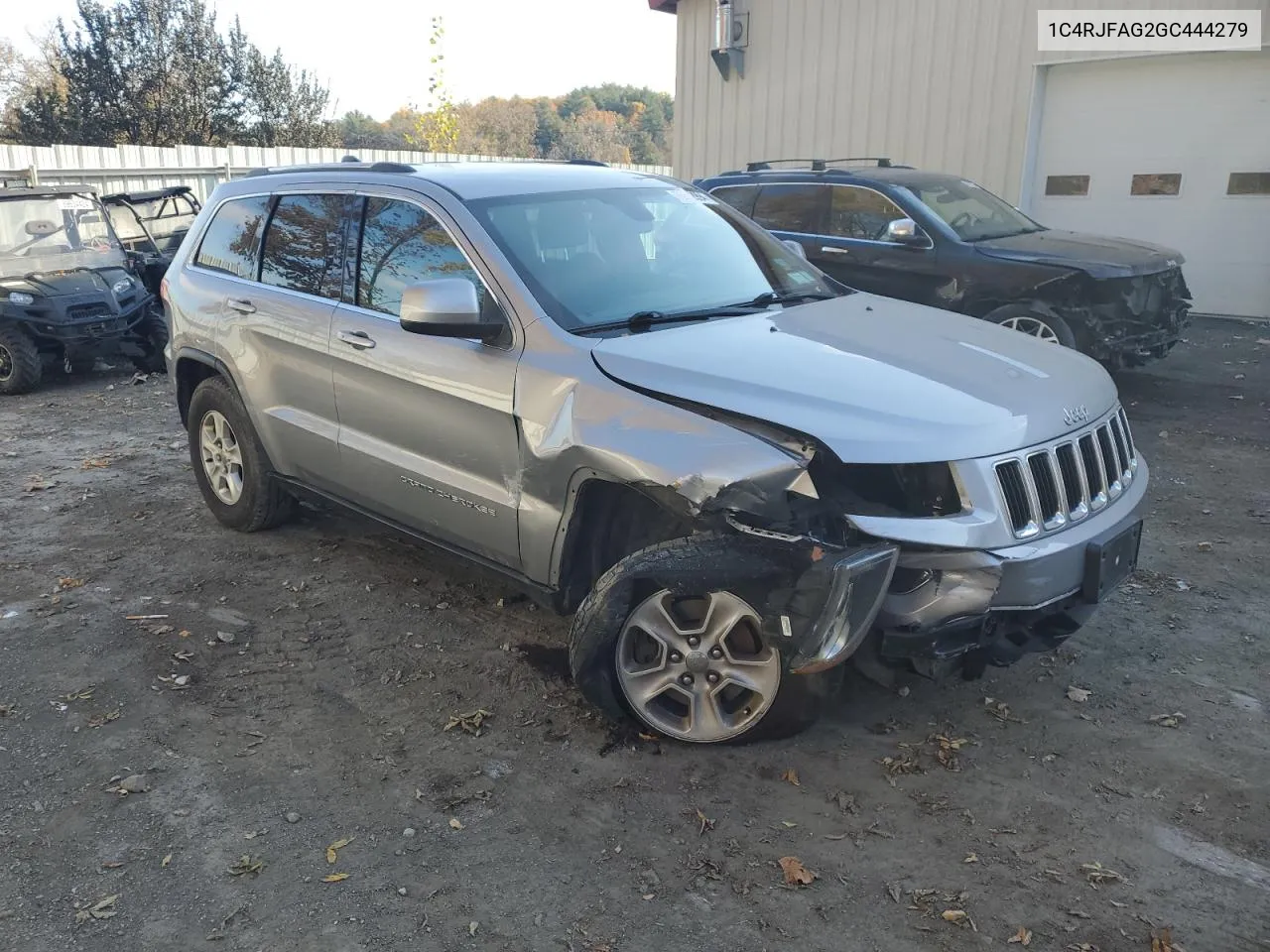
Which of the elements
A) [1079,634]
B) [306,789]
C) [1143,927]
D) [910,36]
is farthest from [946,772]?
[910,36]

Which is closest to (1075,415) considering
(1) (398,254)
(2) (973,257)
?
(1) (398,254)

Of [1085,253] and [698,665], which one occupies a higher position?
[1085,253]

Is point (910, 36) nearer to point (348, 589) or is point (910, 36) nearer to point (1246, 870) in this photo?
point (348, 589)

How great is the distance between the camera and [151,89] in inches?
953

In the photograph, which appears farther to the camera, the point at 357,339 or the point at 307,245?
the point at 307,245

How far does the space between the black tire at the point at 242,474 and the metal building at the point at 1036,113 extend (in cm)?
1013

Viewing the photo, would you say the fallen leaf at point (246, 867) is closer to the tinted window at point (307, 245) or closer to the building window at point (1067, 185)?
the tinted window at point (307, 245)

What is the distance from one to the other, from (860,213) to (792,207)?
0.64 metres

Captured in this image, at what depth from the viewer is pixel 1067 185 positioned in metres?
12.1

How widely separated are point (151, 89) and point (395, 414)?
80.0 ft

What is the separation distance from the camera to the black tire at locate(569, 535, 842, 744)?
10.1 feet

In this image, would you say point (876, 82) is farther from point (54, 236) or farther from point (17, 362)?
point (17, 362)

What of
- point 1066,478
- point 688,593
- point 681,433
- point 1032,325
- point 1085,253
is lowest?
point 688,593

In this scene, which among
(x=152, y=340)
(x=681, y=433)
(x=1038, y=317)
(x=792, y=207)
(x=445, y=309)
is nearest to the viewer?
(x=681, y=433)
